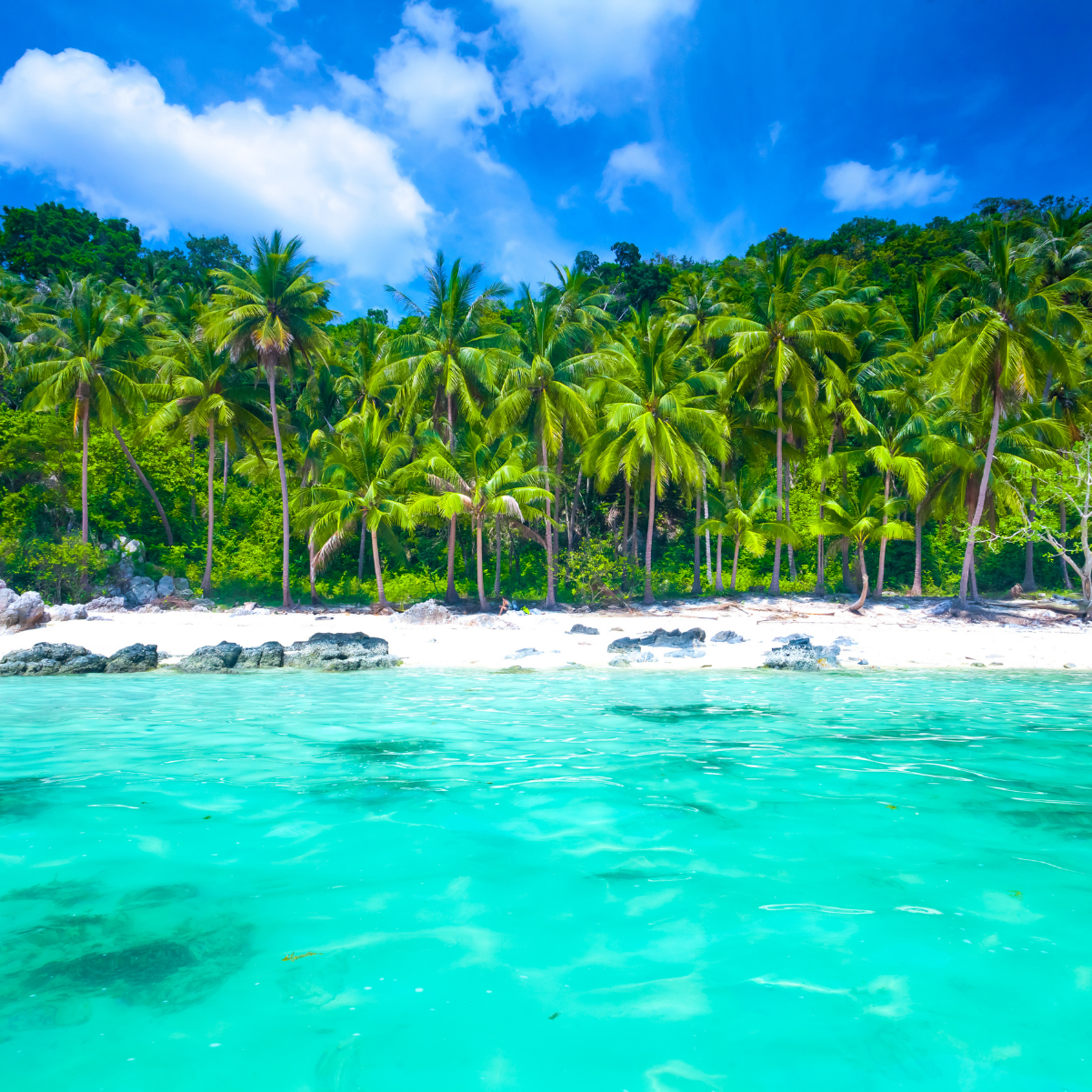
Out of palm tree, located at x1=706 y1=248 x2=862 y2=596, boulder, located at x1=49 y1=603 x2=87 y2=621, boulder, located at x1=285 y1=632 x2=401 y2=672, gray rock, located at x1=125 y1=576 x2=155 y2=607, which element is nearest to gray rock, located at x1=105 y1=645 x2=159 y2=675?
boulder, located at x1=285 y1=632 x2=401 y2=672

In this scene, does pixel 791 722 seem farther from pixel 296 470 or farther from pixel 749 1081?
pixel 296 470

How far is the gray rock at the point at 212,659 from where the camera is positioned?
14.2 meters

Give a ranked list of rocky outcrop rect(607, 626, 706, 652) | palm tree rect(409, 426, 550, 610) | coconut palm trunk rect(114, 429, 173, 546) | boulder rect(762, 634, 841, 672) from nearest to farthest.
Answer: boulder rect(762, 634, 841, 672)
rocky outcrop rect(607, 626, 706, 652)
palm tree rect(409, 426, 550, 610)
coconut palm trunk rect(114, 429, 173, 546)

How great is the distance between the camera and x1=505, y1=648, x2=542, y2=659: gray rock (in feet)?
52.0

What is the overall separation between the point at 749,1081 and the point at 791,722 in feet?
22.1

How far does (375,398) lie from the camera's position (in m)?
32.3

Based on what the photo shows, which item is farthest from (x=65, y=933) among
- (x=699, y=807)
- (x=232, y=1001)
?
(x=699, y=807)

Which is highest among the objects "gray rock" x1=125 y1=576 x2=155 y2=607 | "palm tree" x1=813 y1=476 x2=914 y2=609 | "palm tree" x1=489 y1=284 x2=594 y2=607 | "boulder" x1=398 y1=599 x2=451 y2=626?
"palm tree" x1=489 y1=284 x2=594 y2=607

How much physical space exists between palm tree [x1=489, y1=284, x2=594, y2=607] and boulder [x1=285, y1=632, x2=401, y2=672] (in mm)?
9561

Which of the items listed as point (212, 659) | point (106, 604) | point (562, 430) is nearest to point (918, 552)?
point (562, 430)

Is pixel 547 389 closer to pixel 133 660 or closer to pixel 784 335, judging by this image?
pixel 784 335

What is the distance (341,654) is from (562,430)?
13.5 m

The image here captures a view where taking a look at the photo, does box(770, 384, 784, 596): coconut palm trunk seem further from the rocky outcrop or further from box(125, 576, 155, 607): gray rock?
box(125, 576, 155, 607): gray rock

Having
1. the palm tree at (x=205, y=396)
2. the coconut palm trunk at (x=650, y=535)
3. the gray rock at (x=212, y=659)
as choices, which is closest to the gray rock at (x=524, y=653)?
the gray rock at (x=212, y=659)
